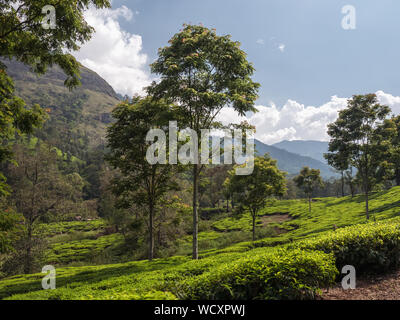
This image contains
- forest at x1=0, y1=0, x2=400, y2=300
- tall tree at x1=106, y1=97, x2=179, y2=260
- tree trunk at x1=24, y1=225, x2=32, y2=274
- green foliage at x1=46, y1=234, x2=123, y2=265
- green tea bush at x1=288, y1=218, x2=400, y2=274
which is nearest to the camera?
forest at x1=0, y1=0, x2=400, y2=300

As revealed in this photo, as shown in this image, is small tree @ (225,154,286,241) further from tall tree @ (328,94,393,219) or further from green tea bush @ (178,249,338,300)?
green tea bush @ (178,249,338,300)

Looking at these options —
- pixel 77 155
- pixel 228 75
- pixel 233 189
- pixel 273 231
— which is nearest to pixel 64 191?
pixel 233 189

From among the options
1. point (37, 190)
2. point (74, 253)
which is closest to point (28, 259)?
point (37, 190)

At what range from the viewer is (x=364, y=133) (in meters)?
24.4

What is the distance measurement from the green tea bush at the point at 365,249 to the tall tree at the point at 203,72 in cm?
797

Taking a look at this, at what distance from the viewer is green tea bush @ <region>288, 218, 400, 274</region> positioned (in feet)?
24.3

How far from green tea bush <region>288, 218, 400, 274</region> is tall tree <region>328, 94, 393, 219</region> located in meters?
19.9

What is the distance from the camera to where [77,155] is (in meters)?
137

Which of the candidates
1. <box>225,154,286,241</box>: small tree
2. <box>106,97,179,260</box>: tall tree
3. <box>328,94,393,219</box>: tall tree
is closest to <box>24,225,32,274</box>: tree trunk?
<box>106,97,179,260</box>: tall tree

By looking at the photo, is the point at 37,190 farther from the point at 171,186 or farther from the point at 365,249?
the point at 365,249

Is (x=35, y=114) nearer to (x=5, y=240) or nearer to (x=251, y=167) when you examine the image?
(x=5, y=240)

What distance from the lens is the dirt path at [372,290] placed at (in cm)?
618

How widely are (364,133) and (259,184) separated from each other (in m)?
12.8
